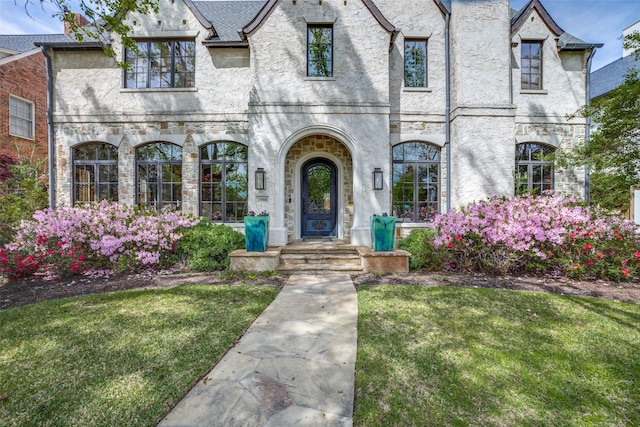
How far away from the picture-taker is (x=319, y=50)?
25.8 ft

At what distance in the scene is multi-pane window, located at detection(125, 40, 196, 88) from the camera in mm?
8398

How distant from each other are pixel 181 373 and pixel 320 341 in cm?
133

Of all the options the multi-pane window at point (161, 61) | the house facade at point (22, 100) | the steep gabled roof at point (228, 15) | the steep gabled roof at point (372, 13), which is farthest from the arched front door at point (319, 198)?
the house facade at point (22, 100)

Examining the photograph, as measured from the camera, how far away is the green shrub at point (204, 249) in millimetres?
6344

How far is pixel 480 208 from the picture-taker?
20.8ft

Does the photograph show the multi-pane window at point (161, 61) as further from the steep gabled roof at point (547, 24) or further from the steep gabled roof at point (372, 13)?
the steep gabled roof at point (547, 24)

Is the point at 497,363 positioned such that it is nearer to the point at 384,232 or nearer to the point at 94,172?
the point at 384,232

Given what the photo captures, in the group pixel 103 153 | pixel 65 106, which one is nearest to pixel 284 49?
pixel 103 153

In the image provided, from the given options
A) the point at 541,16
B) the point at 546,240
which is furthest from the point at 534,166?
the point at 541,16

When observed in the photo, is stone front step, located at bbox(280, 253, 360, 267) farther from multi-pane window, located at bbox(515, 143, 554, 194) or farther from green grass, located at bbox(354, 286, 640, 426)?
multi-pane window, located at bbox(515, 143, 554, 194)

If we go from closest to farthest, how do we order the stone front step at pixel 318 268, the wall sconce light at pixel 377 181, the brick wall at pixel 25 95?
the stone front step at pixel 318 268 → the wall sconce light at pixel 377 181 → the brick wall at pixel 25 95

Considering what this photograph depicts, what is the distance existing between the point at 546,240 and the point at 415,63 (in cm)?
587

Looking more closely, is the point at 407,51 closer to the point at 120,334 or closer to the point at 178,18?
the point at 178,18

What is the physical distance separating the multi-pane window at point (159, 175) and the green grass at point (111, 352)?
4550 mm
